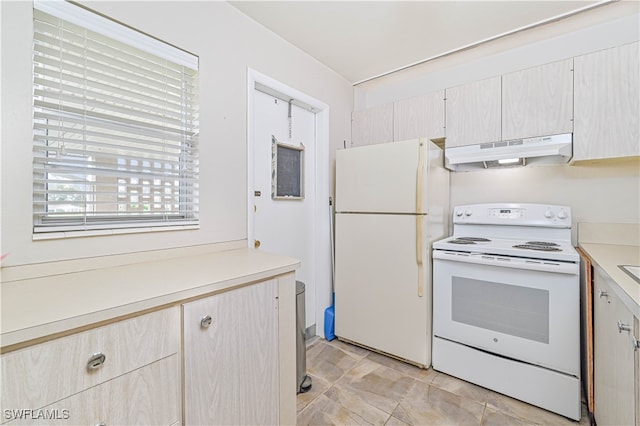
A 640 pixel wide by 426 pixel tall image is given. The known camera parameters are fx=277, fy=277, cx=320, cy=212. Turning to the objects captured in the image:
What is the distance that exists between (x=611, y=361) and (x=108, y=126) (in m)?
2.50

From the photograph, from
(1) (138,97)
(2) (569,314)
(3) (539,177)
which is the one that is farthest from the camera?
(3) (539,177)

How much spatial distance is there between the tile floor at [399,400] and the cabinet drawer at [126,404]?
3.17ft

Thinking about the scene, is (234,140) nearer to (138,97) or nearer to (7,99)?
(138,97)

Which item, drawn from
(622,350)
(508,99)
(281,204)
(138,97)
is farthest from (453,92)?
(138,97)

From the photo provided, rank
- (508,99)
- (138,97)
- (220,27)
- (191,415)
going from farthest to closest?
(508,99), (220,27), (138,97), (191,415)

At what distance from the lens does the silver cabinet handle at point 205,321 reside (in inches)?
40.2

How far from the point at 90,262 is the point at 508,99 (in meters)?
2.70

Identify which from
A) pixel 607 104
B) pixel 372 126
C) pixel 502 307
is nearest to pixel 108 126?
pixel 372 126

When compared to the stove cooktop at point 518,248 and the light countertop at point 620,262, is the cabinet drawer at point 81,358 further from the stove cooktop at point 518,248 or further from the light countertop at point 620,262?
the stove cooktop at point 518,248

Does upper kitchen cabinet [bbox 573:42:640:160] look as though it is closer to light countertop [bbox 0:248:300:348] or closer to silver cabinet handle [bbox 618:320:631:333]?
silver cabinet handle [bbox 618:320:631:333]

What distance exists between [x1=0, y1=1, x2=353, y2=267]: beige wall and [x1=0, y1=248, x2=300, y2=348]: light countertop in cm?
14

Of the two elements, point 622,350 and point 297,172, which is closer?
point 622,350

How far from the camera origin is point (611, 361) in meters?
1.19

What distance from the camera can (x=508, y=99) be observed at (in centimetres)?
199
